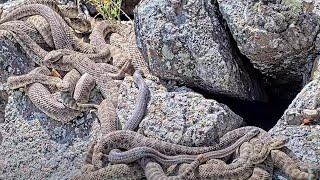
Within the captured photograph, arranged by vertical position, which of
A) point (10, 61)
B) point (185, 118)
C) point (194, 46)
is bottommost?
point (10, 61)

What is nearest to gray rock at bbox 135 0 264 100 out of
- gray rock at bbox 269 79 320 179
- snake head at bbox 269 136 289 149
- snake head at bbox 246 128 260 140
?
snake head at bbox 246 128 260 140

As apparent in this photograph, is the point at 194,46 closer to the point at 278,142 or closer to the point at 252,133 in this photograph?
the point at 252,133

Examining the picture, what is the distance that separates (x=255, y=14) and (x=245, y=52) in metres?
0.40

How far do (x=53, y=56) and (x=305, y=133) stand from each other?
3139mm

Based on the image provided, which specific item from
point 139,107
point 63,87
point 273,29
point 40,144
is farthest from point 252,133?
point 40,144

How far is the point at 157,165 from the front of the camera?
19.0 feet

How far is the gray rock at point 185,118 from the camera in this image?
19.4 feet

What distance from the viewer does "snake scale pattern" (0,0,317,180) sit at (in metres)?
5.57

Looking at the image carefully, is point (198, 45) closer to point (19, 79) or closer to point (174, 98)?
point (174, 98)

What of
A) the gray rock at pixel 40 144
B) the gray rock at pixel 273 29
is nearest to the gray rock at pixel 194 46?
the gray rock at pixel 273 29

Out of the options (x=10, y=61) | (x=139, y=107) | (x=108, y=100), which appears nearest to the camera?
(x=139, y=107)

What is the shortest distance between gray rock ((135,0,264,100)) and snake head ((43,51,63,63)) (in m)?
1.23

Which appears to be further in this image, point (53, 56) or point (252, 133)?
point (53, 56)

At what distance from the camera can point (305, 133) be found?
5621mm
